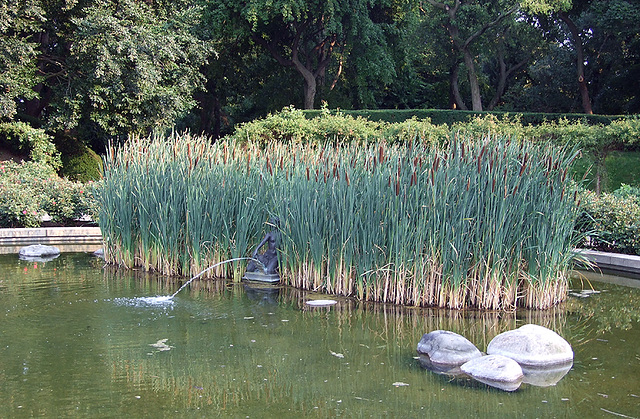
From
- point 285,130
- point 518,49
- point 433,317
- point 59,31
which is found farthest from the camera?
point 518,49

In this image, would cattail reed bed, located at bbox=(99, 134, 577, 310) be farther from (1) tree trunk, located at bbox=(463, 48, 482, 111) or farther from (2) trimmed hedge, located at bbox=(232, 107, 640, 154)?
(1) tree trunk, located at bbox=(463, 48, 482, 111)

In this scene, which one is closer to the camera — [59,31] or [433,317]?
[433,317]

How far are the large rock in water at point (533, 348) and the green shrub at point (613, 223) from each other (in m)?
3.98

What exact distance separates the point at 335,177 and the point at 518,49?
2863 centimetres

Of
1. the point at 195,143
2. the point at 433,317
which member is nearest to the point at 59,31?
the point at 195,143

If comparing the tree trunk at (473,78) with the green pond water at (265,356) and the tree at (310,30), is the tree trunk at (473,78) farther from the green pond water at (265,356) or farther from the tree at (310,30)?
the green pond water at (265,356)

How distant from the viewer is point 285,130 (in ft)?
49.1

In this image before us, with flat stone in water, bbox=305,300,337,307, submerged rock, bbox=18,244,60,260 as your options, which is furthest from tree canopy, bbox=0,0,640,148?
flat stone in water, bbox=305,300,337,307

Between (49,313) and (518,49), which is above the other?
(518,49)

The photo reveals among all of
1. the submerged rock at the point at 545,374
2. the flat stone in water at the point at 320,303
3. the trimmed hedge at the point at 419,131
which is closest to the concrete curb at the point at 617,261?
the flat stone in water at the point at 320,303

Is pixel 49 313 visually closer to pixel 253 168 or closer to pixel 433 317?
pixel 253 168

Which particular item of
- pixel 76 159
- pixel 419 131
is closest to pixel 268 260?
pixel 419 131

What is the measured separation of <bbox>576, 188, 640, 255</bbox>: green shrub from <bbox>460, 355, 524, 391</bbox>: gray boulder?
451cm

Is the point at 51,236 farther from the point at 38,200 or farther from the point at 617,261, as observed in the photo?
the point at 617,261
